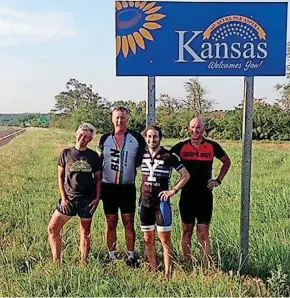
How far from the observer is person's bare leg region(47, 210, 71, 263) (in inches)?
198

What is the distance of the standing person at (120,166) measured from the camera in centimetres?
504

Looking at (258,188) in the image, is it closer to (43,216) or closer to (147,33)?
(43,216)

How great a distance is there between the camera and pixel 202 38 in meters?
5.02

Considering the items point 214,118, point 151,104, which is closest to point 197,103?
point 214,118

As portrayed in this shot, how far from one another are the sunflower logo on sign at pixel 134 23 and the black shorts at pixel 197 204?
143 cm

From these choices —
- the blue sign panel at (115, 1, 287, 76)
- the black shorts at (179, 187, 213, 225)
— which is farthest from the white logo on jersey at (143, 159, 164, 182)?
the blue sign panel at (115, 1, 287, 76)

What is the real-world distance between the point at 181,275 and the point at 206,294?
435 millimetres

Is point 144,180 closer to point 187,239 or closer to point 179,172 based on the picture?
point 179,172

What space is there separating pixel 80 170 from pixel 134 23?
4.80 ft

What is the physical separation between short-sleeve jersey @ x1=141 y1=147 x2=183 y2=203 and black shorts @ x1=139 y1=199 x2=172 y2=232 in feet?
0.31

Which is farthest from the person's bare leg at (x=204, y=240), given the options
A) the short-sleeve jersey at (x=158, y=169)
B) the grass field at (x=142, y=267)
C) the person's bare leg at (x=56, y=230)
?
the person's bare leg at (x=56, y=230)

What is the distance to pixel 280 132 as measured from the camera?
137 ft

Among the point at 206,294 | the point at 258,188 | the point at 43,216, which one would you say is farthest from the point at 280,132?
the point at 206,294

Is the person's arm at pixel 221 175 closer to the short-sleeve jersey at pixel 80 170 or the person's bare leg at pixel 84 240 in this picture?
the short-sleeve jersey at pixel 80 170
